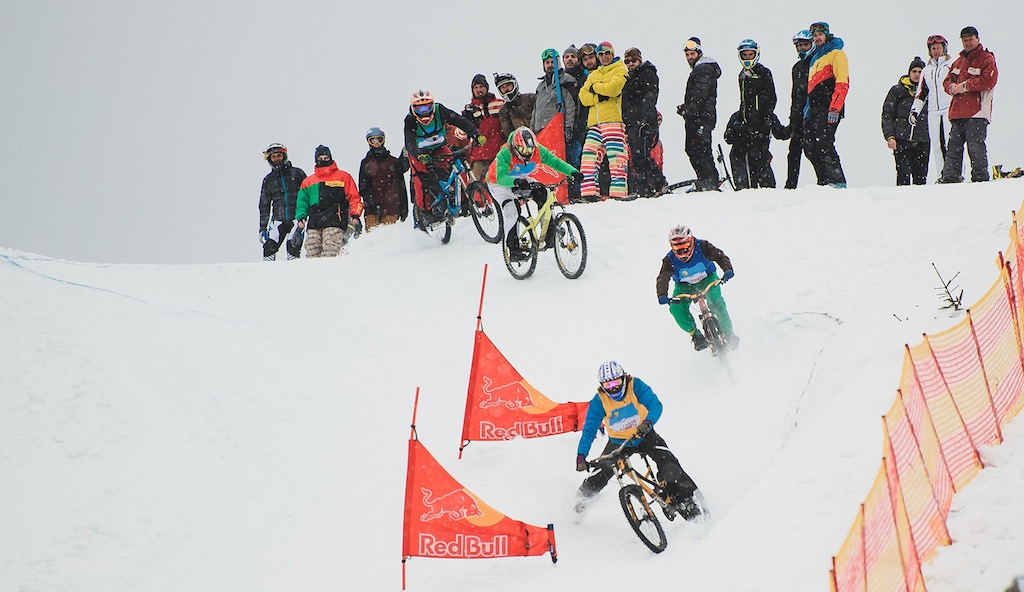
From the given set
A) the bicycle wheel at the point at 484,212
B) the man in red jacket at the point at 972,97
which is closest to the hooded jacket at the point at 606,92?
the bicycle wheel at the point at 484,212

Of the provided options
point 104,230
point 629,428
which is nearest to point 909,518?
point 629,428

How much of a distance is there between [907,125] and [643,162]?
3.94 meters

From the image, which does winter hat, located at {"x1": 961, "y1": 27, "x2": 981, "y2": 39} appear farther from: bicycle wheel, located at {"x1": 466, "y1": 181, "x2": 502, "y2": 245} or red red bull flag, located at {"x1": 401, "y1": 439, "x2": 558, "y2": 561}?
red red bull flag, located at {"x1": 401, "y1": 439, "x2": 558, "y2": 561}

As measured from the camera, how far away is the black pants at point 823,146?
13156 mm

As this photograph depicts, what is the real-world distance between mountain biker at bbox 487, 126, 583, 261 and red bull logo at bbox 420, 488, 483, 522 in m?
5.65

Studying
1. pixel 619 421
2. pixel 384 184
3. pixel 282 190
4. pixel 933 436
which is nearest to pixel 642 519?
pixel 619 421

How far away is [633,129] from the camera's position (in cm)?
1454

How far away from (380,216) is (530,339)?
256 inches

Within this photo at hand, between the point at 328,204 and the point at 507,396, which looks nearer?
the point at 507,396

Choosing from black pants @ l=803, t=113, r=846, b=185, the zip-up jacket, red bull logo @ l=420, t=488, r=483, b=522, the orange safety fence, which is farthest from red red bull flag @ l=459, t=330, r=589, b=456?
the zip-up jacket

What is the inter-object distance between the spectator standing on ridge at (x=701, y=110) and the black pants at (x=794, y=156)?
122 cm

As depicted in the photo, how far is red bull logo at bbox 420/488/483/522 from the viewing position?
293 inches

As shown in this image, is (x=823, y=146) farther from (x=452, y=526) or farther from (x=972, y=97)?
(x=452, y=526)

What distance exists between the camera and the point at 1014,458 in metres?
5.80
